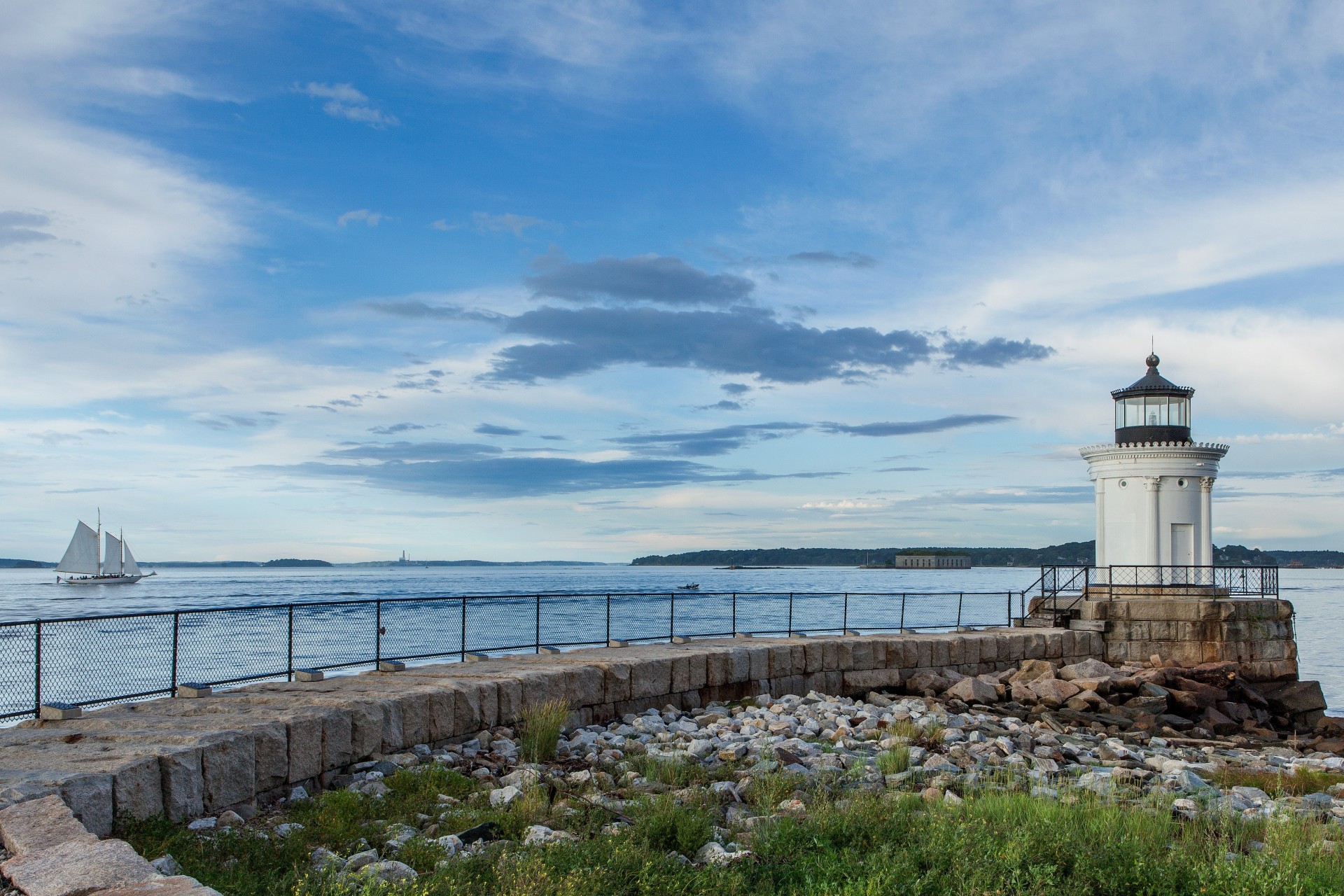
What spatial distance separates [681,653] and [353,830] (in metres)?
8.54

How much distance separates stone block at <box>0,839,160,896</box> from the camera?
4.27 meters

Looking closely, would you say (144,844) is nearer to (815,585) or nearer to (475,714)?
(475,714)

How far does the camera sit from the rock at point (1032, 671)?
64.6 ft

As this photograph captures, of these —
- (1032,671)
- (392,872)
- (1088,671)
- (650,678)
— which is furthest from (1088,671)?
(392,872)

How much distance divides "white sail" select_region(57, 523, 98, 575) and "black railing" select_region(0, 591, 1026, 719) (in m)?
41.2

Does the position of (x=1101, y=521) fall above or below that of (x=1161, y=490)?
below

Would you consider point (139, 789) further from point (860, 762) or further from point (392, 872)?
point (860, 762)

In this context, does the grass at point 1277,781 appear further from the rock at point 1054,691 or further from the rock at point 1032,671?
the rock at point 1032,671

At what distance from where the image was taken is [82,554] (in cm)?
8512

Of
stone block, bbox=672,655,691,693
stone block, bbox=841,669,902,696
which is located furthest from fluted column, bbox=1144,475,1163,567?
stone block, bbox=672,655,691,693

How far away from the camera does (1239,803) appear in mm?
8773

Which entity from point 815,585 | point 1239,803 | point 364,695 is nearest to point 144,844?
point 364,695

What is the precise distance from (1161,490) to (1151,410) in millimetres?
2241

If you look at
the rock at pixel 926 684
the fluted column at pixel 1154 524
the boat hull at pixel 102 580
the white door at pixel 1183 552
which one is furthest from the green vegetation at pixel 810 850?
the boat hull at pixel 102 580
